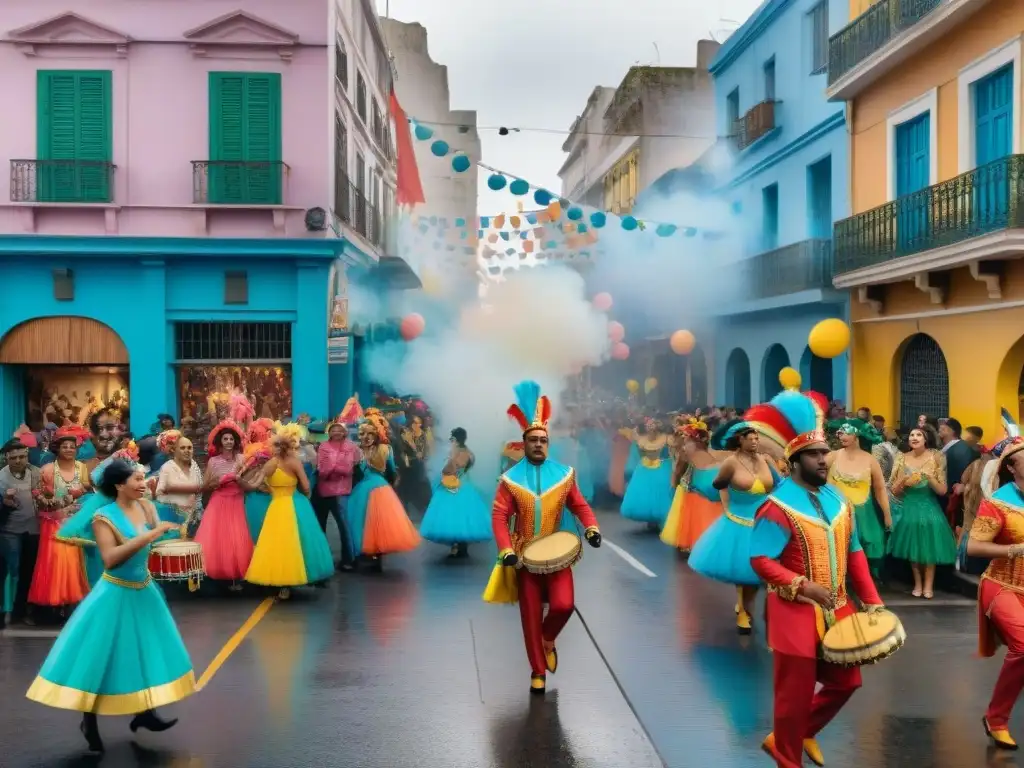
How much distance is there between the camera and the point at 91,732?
6688 mm

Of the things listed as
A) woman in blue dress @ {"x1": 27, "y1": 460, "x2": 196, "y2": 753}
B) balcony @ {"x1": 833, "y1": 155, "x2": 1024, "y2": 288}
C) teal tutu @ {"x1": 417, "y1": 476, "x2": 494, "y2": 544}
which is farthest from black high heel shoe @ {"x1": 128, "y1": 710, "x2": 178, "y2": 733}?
balcony @ {"x1": 833, "y1": 155, "x2": 1024, "y2": 288}

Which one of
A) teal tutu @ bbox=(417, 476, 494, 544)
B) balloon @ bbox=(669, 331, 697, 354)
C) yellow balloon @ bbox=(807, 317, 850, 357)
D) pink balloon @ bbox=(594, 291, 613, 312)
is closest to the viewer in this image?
teal tutu @ bbox=(417, 476, 494, 544)

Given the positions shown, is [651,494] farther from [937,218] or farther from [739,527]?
[739,527]

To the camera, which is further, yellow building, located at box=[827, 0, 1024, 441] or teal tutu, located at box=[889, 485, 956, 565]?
yellow building, located at box=[827, 0, 1024, 441]

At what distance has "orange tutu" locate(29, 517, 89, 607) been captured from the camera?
34.0 ft

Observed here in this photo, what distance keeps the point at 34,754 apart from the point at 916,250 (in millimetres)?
14443

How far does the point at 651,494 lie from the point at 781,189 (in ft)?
36.8

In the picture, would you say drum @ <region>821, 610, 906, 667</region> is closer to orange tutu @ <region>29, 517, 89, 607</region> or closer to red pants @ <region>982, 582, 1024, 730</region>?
red pants @ <region>982, 582, 1024, 730</region>

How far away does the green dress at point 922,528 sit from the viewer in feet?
38.2

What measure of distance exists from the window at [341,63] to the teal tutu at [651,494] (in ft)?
34.6

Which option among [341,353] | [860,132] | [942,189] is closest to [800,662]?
[942,189]

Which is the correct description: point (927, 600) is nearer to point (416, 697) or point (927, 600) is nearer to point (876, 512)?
point (876, 512)

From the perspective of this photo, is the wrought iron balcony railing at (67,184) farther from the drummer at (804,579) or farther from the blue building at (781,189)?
the drummer at (804,579)

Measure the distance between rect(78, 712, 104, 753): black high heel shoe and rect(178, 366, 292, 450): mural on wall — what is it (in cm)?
1479
